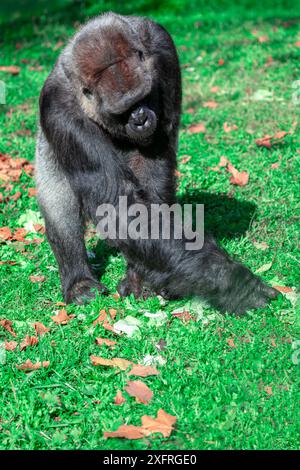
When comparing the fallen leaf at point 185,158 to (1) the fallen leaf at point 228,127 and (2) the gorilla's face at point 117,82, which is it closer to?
(1) the fallen leaf at point 228,127

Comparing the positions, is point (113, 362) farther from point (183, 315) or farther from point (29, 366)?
point (183, 315)

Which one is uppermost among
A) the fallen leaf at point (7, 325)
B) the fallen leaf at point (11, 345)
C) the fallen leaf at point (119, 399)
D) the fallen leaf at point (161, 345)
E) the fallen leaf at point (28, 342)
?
the fallen leaf at point (119, 399)

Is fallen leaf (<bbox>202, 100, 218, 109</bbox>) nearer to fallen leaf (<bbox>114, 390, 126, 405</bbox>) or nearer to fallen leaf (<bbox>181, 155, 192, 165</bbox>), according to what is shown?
fallen leaf (<bbox>181, 155, 192, 165</bbox>)

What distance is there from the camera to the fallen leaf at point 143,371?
13.2 ft

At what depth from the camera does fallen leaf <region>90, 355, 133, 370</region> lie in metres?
4.16

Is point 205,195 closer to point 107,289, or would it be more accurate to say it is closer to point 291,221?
point 291,221

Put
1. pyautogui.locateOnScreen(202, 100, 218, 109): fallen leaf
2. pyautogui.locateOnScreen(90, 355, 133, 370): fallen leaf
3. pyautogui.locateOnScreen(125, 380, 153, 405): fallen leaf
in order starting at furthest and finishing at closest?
1. pyautogui.locateOnScreen(202, 100, 218, 109): fallen leaf
2. pyautogui.locateOnScreen(90, 355, 133, 370): fallen leaf
3. pyautogui.locateOnScreen(125, 380, 153, 405): fallen leaf

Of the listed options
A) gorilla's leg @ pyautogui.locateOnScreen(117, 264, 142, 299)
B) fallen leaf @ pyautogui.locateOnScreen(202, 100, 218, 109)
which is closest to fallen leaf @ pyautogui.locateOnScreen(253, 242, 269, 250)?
gorilla's leg @ pyautogui.locateOnScreen(117, 264, 142, 299)

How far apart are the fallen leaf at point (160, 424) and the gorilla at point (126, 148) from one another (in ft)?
3.46

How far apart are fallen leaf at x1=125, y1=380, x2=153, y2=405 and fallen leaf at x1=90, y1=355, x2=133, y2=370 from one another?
194mm

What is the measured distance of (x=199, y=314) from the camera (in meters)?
4.63

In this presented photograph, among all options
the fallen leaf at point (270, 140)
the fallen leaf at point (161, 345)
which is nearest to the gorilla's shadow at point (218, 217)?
the fallen leaf at point (270, 140)

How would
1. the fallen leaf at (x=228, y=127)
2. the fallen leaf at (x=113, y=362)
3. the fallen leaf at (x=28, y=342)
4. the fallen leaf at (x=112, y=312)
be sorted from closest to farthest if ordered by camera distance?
the fallen leaf at (x=113, y=362), the fallen leaf at (x=28, y=342), the fallen leaf at (x=112, y=312), the fallen leaf at (x=228, y=127)

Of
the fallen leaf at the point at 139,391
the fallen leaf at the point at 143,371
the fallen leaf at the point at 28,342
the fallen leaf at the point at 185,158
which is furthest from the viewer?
the fallen leaf at the point at 185,158
